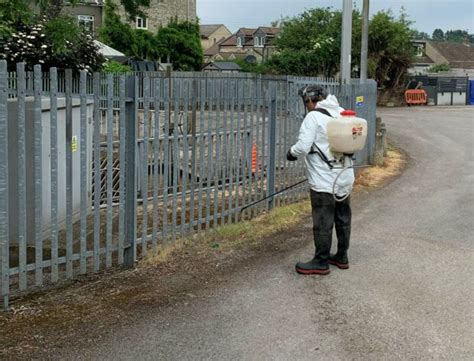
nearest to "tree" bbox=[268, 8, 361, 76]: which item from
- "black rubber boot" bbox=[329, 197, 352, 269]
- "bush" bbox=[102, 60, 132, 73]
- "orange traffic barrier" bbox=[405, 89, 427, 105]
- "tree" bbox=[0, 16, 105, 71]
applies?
"orange traffic barrier" bbox=[405, 89, 427, 105]

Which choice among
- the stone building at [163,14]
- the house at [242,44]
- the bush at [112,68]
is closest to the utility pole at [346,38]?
the bush at [112,68]

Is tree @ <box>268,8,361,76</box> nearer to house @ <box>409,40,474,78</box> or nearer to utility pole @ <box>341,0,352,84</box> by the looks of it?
utility pole @ <box>341,0,352,84</box>

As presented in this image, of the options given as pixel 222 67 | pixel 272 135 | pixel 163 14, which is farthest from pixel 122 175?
pixel 163 14

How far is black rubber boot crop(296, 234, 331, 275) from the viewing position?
6.16 meters

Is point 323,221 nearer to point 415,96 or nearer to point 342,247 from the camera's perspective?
point 342,247

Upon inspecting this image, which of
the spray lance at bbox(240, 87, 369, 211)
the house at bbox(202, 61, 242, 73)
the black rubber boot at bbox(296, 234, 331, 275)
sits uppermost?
the house at bbox(202, 61, 242, 73)

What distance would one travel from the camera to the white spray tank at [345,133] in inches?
233

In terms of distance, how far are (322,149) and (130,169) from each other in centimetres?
177

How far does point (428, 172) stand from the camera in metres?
13.0

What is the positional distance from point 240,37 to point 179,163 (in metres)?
93.8

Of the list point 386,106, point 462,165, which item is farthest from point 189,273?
point 386,106

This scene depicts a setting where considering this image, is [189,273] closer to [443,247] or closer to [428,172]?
[443,247]

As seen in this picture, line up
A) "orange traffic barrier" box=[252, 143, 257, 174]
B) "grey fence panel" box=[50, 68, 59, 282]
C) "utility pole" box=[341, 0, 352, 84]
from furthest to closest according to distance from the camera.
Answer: "utility pole" box=[341, 0, 352, 84], "orange traffic barrier" box=[252, 143, 257, 174], "grey fence panel" box=[50, 68, 59, 282]

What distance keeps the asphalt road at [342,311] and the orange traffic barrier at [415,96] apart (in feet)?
94.7
